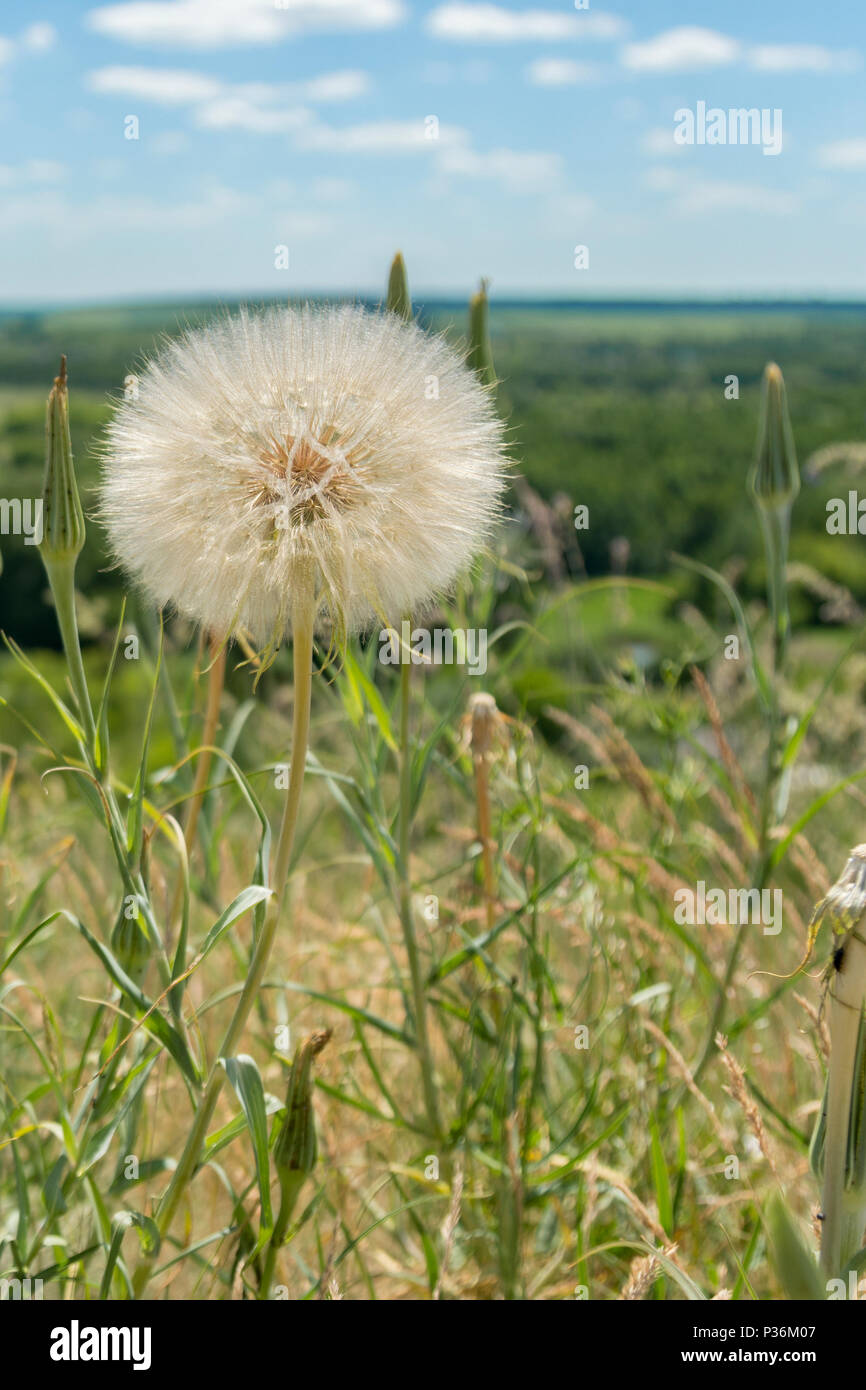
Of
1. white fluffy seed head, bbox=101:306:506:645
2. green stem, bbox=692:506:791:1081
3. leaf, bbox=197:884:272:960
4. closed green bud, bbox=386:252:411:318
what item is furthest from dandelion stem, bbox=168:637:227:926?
green stem, bbox=692:506:791:1081

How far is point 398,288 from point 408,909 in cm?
91

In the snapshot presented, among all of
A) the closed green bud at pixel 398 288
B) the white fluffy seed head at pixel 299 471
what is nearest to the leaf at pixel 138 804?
the white fluffy seed head at pixel 299 471

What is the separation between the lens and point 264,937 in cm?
123

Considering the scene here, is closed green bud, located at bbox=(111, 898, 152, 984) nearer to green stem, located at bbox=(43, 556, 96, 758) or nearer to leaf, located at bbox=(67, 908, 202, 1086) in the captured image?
leaf, located at bbox=(67, 908, 202, 1086)

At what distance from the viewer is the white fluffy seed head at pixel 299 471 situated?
48.3 inches

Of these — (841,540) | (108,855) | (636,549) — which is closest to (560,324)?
(841,540)

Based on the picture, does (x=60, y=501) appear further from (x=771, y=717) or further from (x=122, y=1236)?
(x=771, y=717)

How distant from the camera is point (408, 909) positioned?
67.7 inches

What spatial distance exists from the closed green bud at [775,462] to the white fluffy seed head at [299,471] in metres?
0.75

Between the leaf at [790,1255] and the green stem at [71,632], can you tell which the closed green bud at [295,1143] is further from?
the leaf at [790,1255]

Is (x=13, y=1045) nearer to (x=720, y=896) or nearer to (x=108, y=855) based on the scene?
(x=720, y=896)

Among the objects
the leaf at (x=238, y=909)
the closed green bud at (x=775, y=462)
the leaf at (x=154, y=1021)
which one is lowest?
the leaf at (x=154, y=1021)

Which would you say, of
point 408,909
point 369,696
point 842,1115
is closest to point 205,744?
point 369,696

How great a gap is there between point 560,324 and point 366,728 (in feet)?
196
